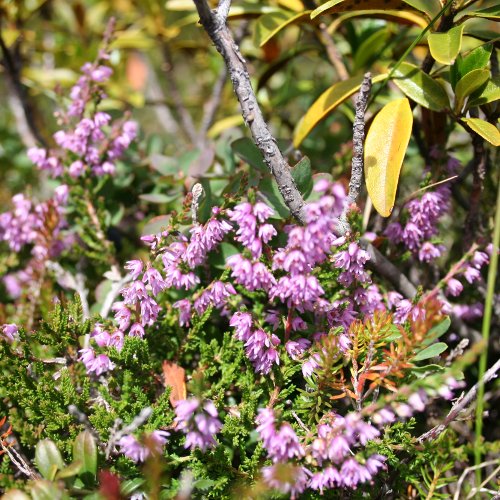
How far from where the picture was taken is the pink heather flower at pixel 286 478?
95 centimetres

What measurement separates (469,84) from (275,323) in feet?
2.47

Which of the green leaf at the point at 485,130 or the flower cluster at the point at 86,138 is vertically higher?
the flower cluster at the point at 86,138

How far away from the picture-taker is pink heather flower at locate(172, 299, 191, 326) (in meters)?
1.37

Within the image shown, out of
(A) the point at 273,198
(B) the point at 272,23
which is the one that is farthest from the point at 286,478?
(B) the point at 272,23

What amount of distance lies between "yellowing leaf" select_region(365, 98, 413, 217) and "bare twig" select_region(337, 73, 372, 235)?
1.5 inches

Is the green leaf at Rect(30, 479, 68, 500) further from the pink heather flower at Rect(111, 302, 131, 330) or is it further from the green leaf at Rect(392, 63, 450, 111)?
the green leaf at Rect(392, 63, 450, 111)

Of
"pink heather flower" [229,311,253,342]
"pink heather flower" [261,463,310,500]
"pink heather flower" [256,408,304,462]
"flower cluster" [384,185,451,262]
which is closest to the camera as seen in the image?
"pink heather flower" [261,463,310,500]

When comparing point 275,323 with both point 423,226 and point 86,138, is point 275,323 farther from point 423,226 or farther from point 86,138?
point 86,138

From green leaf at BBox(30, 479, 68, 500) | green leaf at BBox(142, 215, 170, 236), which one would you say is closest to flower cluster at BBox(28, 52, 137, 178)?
green leaf at BBox(142, 215, 170, 236)

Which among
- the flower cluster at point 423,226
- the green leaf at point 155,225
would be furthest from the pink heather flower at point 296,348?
the green leaf at point 155,225

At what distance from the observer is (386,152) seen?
135 centimetres

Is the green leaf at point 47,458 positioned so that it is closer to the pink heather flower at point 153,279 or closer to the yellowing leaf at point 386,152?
the pink heather flower at point 153,279

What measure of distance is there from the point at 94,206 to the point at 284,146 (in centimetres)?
68

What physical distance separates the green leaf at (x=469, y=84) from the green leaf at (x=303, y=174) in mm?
418
